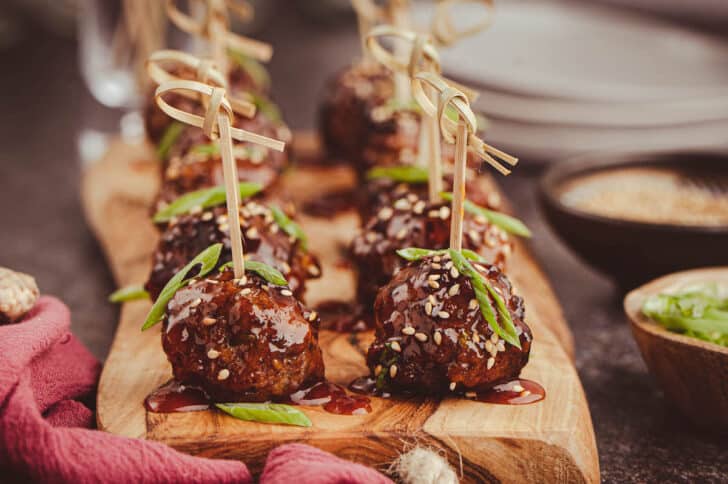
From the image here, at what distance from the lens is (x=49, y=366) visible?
2.97 metres

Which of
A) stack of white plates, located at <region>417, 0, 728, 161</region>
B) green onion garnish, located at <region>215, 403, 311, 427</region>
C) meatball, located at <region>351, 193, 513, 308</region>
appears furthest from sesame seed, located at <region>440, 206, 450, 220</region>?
stack of white plates, located at <region>417, 0, 728, 161</region>

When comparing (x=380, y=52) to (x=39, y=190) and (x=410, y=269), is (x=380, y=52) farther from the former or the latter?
(x=39, y=190)

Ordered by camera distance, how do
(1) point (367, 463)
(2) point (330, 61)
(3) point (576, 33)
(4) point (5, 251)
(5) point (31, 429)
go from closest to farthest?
(5) point (31, 429) < (1) point (367, 463) < (4) point (5, 251) < (3) point (576, 33) < (2) point (330, 61)

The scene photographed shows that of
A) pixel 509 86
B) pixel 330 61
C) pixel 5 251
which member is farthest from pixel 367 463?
pixel 330 61

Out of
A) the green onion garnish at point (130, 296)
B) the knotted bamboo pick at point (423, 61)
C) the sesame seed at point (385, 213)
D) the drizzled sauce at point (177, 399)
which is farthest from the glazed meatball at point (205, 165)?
the drizzled sauce at point (177, 399)

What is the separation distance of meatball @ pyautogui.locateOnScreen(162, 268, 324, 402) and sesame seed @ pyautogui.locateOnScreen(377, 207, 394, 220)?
88 cm

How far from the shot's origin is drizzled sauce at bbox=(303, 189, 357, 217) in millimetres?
5031

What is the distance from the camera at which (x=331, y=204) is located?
514cm

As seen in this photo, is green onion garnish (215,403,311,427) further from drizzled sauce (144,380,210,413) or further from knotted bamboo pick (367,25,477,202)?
knotted bamboo pick (367,25,477,202)

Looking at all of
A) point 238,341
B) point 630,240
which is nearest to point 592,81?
point 630,240

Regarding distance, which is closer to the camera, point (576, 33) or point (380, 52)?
point (380, 52)

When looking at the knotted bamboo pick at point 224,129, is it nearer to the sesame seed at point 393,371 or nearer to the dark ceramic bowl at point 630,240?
the sesame seed at point 393,371

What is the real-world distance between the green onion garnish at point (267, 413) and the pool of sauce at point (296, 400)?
9 cm

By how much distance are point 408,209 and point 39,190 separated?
10.9ft
